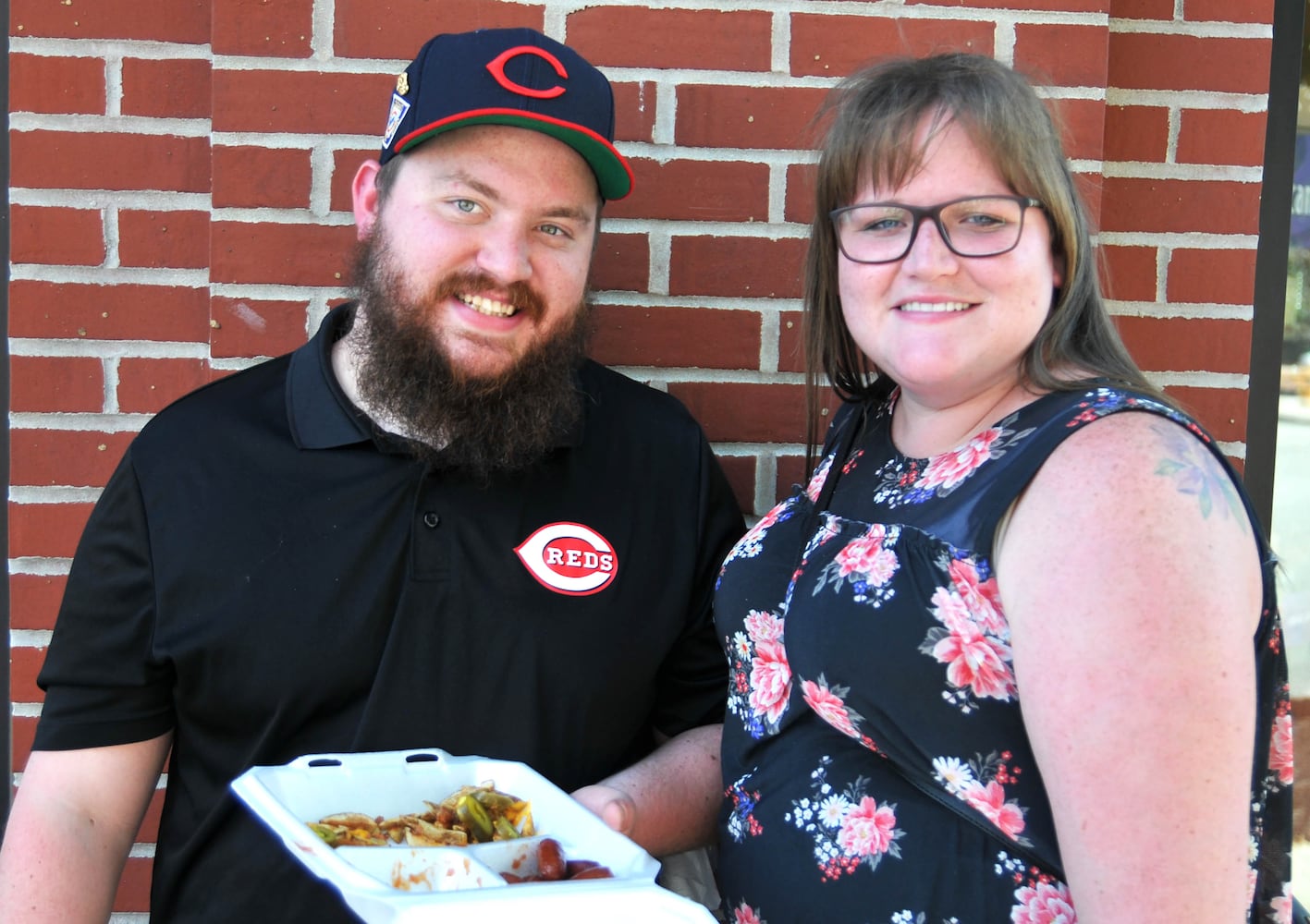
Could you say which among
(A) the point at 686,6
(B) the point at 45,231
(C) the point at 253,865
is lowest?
(C) the point at 253,865

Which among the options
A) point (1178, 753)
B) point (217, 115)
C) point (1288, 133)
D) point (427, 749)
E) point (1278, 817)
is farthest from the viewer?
point (1288, 133)

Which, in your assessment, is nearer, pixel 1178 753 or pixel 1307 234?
pixel 1178 753

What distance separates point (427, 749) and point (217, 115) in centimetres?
137

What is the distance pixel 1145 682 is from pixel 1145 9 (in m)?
1.96

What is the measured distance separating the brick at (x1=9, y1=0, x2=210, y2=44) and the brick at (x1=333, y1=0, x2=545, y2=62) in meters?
0.37

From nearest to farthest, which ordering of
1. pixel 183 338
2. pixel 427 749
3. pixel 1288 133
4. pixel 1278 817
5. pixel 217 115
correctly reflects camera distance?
pixel 1278 817 < pixel 427 749 < pixel 217 115 < pixel 183 338 < pixel 1288 133

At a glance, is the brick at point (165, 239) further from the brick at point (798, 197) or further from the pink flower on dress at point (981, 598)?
the pink flower on dress at point (981, 598)

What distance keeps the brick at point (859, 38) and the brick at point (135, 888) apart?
223cm

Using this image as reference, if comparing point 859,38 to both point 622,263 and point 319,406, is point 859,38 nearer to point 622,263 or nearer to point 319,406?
point 622,263

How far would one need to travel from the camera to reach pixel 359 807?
5.60 ft

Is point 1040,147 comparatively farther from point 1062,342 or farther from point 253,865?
point 253,865

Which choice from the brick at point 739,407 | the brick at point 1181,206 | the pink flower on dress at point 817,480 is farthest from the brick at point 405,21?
the brick at point 1181,206

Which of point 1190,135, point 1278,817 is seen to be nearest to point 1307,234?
Result: point 1190,135

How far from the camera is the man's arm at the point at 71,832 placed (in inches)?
75.0
